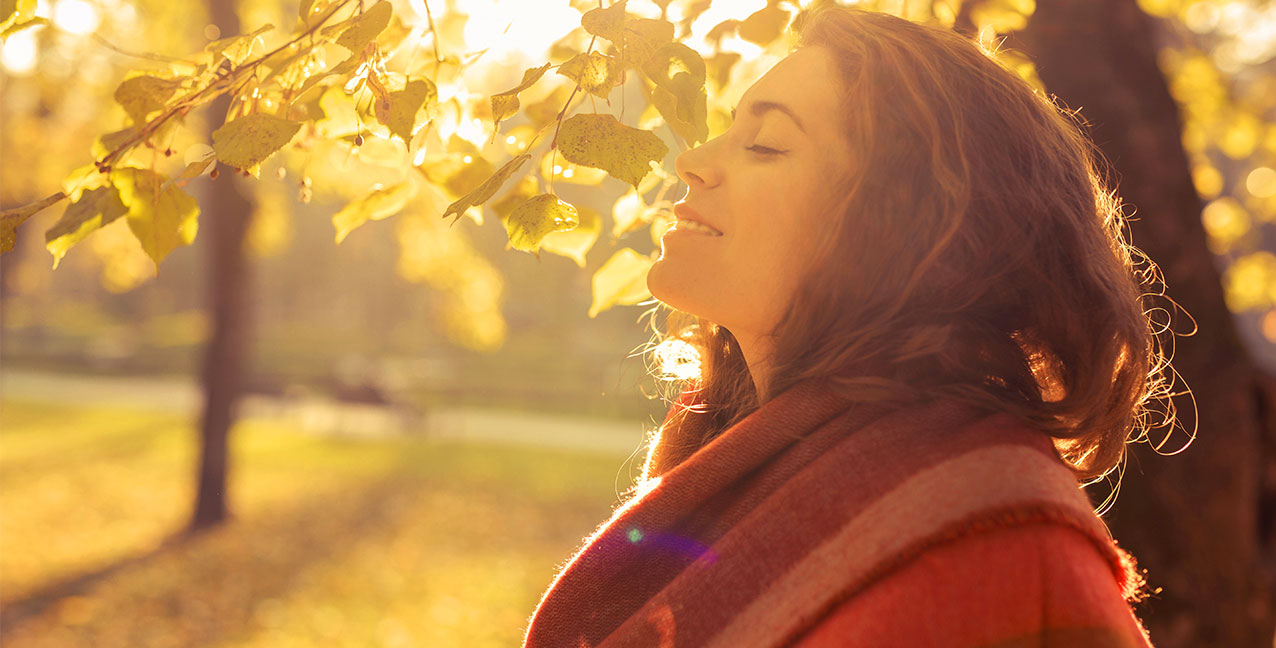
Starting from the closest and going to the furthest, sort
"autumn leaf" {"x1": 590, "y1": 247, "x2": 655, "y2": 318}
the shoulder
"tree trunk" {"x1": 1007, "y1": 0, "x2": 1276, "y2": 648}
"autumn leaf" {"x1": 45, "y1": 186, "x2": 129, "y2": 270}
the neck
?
the shoulder, "autumn leaf" {"x1": 45, "y1": 186, "x2": 129, "y2": 270}, the neck, "autumn leaf" {"x1": 590, "y1": 247, "x2": 655, "y2": 318}, "tree trunk" {"x1": 1007, "y1": 0, "x2": 1276, "y2": 648}

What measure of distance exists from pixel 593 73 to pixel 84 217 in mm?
890

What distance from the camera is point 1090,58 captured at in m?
2.91

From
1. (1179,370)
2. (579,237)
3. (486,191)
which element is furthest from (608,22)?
(1179,370)

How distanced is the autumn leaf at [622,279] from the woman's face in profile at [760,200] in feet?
1.67

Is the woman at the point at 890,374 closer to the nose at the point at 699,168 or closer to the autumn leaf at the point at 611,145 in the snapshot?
the nose at the point at 699,168

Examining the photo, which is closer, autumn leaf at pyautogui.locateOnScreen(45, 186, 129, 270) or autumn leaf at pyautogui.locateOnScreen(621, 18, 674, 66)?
autumn leaf at pyautogui.locateOnScreen(621, 18, 674, 66)

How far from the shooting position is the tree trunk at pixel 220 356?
841 cm

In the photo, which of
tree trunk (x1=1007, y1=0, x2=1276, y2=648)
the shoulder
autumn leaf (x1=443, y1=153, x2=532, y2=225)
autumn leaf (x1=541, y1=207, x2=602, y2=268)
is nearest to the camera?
the shoulder

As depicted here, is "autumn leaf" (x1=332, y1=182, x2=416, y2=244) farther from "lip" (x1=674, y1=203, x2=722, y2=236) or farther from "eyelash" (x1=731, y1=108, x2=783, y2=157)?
"eyelash" (x1=731, y1=108, x2=783, y2=157)

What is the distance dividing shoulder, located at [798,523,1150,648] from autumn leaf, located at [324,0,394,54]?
1062 mm

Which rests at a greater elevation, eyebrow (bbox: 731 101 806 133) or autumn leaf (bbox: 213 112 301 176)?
autumn leaf (bbox: 213 112 301 176)

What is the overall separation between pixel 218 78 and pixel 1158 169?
8.99 feet

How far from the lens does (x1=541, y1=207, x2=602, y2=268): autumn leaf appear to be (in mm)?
2055

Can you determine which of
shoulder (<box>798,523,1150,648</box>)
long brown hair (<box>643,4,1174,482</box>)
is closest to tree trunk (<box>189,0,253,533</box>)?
long brown hair (<box>643,4,1174,482</box>)
